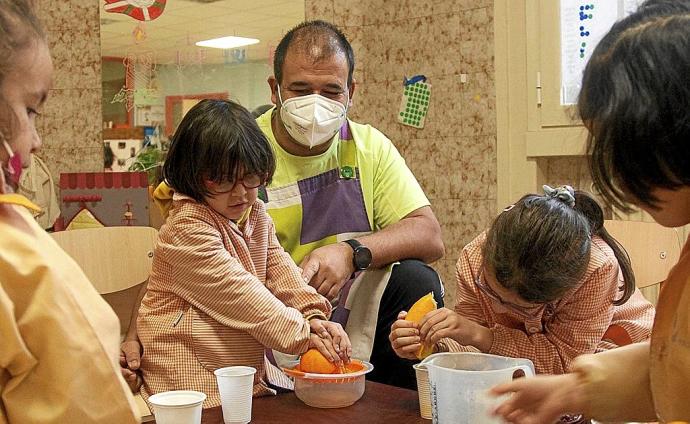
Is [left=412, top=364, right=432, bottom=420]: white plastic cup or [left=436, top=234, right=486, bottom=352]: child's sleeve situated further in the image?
[left=436, top=234, right=486, bottom=352]: child's sleeve

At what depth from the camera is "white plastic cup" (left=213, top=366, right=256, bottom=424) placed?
1.42 m

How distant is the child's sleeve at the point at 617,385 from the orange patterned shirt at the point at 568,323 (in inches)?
20.4

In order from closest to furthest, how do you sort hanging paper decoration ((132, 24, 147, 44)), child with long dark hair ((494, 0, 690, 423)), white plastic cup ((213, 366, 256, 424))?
child with long dark hair ((494, 0, 690, 423)) < white plastic cup ((213, 366, 256, 424)) < hanging paper decoration ((132, 24, 147, 44))

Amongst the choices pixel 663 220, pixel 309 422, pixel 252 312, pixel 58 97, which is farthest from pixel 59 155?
pixel 663 220

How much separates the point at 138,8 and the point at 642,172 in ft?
7.93

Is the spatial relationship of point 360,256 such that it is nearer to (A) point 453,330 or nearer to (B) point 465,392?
(A) point 453,330

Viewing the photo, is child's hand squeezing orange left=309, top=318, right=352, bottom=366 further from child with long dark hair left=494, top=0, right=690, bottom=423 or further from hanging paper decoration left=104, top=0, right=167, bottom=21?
hanging paper decoration left=104, top=0, right=167, bottom=21

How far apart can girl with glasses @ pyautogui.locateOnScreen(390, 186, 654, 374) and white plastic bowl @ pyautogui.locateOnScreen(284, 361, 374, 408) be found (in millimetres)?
135

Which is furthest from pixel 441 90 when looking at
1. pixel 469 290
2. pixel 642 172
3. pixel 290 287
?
pixel 642 172

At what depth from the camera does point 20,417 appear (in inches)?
33.4

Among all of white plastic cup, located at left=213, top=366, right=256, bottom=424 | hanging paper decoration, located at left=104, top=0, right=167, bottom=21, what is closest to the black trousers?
white plastic cup, located at left=213, top=366, right=256, bottom=424

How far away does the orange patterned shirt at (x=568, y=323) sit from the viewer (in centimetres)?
164

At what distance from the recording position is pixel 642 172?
945 millimetres

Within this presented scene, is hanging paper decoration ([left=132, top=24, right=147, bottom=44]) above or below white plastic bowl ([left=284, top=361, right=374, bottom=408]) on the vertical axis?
above
